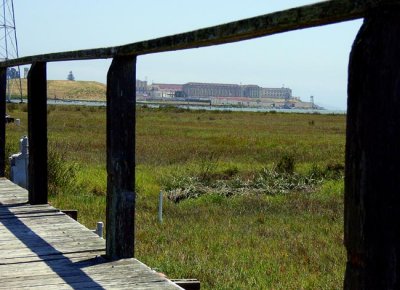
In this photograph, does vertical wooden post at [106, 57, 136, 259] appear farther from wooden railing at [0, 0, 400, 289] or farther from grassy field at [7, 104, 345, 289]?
wooden railing at [0, 0, 400, 289]

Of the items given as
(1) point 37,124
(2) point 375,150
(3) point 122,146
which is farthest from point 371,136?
(1) point 37,124

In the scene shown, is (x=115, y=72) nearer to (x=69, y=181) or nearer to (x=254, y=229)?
(x=254, y=229)

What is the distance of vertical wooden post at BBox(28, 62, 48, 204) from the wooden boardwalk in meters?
0.35

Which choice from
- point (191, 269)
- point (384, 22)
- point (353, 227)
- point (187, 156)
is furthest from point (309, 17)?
point (187, 156)

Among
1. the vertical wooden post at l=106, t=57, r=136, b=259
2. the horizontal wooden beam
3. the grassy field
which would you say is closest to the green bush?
the grassy field

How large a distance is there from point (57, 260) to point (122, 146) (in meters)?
0.84

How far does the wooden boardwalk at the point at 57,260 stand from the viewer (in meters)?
3.98

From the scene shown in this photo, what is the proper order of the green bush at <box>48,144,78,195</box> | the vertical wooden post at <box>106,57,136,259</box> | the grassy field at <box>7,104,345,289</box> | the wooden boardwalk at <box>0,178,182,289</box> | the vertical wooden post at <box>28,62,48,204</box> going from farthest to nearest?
the green bush at <box>48,144,78,195</box> < the grassy field at <box>7,104,345,289</box> < the vertical wooden post at <box>28,62,48,204</box> < the vertical wooden post at <box>106,57,136,259</box> < the wooden boardwalk at <box>0,178,182,289</box>

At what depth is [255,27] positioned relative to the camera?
9.25ft

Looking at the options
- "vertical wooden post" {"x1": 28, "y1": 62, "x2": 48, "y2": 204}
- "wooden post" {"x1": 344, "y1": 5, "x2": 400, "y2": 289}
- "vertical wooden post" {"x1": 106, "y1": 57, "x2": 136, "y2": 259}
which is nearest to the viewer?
"wooden post" {"x1": 344, "y1": 5, "x2": 400, "y2": 289}

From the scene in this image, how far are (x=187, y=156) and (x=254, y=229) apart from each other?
12.3 m

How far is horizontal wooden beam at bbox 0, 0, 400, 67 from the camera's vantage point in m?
2.20

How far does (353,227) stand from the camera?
2.17 m

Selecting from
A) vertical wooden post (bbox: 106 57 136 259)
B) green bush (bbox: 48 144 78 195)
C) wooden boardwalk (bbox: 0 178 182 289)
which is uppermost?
vertical wooden post (bbox: 106 57 136 259)
